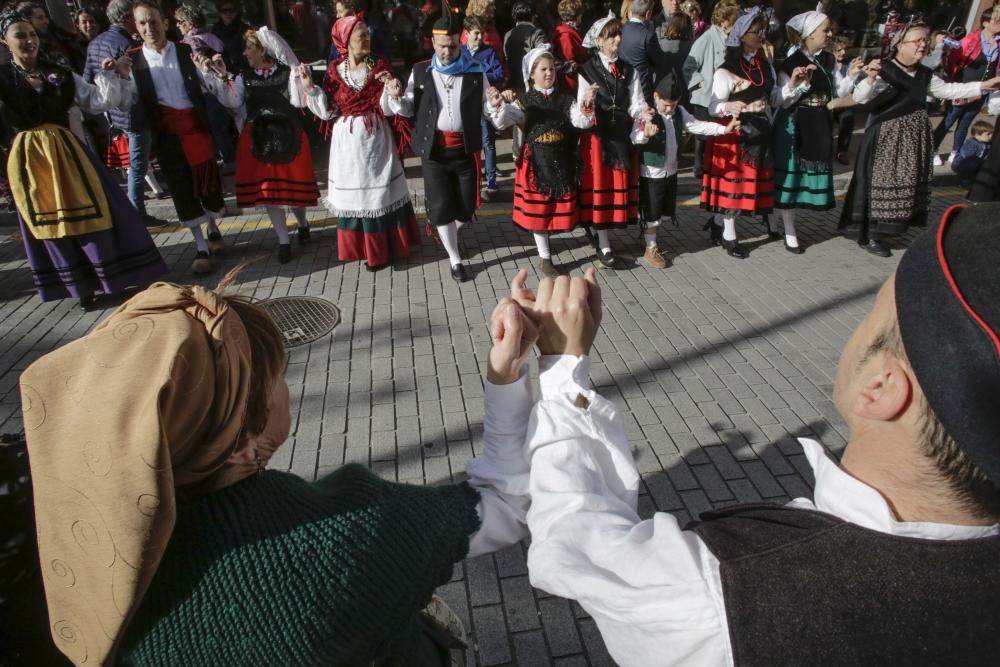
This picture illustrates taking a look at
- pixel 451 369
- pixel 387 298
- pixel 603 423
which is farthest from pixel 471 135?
pixel 603 423

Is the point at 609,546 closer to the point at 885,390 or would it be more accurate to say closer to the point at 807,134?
the point at 885,390

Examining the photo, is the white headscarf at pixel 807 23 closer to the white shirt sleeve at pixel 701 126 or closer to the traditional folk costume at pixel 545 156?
the white shirt sleeve at pixel 701 126

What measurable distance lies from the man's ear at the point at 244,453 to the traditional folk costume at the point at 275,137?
4184 millimetres

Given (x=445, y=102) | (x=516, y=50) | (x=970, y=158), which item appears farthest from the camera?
(x=516, y=50)

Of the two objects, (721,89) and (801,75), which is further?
(721,89)

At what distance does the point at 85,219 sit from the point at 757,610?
4727 mm

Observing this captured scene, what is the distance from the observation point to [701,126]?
4887mm

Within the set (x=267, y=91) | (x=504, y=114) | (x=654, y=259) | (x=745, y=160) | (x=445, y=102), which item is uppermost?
(x=267, y=91)

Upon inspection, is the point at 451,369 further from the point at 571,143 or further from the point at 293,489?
the point at 293,489

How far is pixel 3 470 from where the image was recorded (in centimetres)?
112

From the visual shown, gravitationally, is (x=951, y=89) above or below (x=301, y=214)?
above

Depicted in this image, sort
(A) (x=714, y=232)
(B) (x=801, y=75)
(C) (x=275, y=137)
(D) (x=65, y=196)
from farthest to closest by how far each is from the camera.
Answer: (A) (x=714, y=232) < (C) (x=275, y=137) < (B) (x=801, y=75) < (D) (x=65, y=196)

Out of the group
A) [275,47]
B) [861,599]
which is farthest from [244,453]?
[275,47]

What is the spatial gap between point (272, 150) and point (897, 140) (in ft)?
16.2
